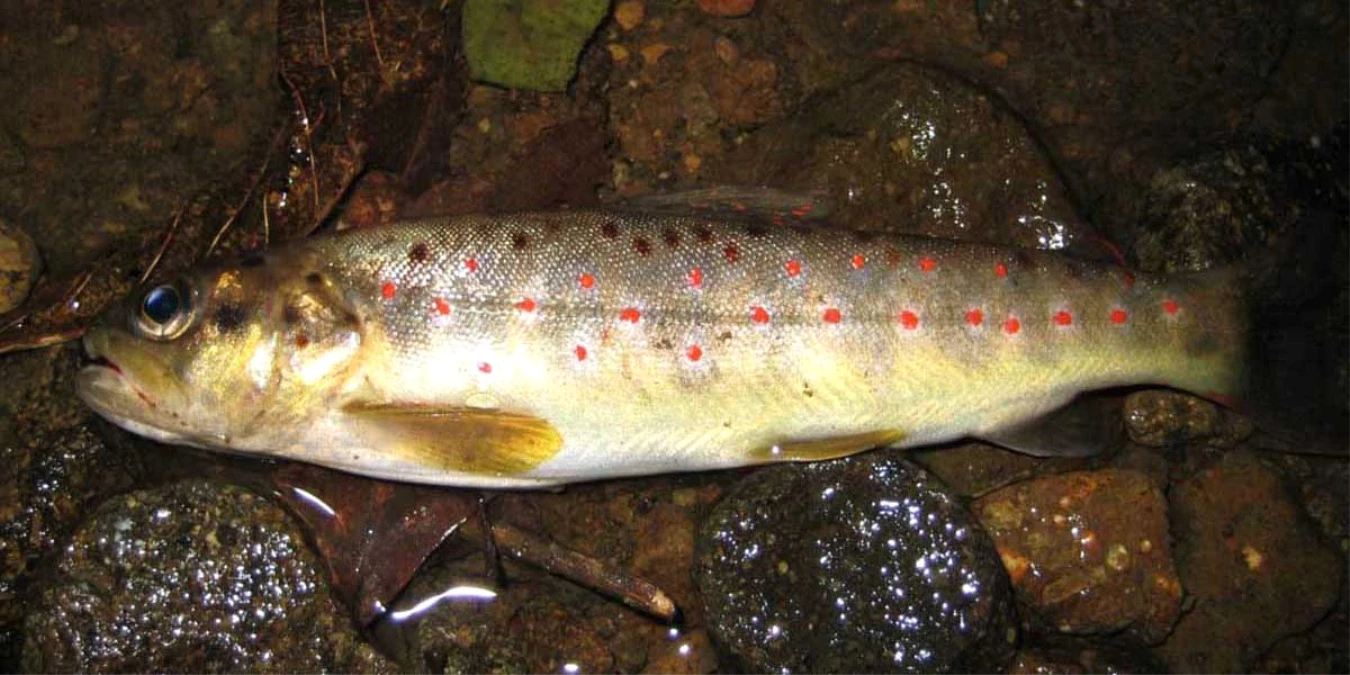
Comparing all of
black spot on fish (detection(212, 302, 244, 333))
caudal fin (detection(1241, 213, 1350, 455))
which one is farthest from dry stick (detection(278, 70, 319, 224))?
caudal fin (detection(1241, 213, 1350, 455))

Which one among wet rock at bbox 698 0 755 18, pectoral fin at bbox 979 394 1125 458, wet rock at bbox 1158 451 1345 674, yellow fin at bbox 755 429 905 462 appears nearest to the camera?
yellow fin at bbox 755 429 905 462

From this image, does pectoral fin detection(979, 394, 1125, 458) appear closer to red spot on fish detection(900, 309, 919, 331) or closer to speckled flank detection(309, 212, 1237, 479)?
speckled flank detection(309, 212, 1237, 479)

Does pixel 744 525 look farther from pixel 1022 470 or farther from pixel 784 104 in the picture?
pixel 784 104

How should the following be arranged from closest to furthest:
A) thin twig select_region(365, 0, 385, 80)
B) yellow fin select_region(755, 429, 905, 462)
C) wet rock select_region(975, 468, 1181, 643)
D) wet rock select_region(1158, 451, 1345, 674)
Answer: yellow fin select_region(755, 429, 905, 462) → wet rock select_region(975, 468, 1181, 643) → wet rock select_region(1158, 451, 1345, 674) → thin twig select_region(365, 0, 385, 80)

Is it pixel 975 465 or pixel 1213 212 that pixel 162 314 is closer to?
pixel 975 465

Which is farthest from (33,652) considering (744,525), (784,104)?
(784,104)
